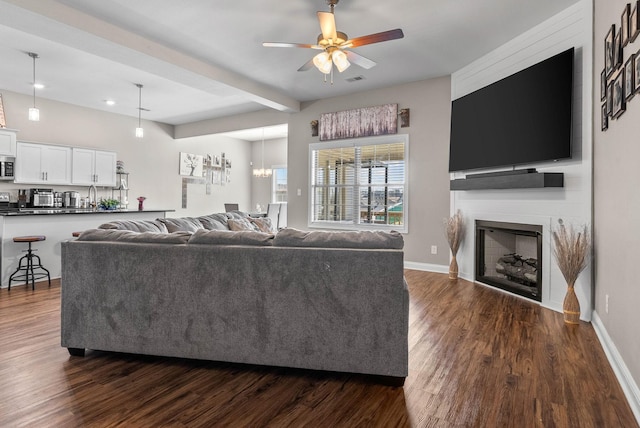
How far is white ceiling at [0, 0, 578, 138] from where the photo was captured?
3.48 meters

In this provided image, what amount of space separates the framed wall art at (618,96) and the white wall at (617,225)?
44mm

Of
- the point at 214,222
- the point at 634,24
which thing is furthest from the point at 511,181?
the point at 214,222

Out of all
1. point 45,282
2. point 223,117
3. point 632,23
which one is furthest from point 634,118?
point 223,117

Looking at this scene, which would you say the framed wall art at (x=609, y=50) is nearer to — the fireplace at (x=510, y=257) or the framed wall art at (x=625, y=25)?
the framed wall art at (x=625, y=25)

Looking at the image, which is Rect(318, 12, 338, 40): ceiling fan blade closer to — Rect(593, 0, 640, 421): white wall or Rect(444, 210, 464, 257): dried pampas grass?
Rect(593, 0, 640, 421): white wall

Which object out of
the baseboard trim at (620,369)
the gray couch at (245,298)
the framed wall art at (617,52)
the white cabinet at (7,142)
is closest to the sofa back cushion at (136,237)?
the gray couch at (245,298)

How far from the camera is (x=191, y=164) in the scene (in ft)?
30.3

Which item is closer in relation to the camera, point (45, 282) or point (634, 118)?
point (634, 118)

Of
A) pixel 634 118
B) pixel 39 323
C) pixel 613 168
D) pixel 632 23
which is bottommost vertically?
pixel 39 323

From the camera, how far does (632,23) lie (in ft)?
6.74

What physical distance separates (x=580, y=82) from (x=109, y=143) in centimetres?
818

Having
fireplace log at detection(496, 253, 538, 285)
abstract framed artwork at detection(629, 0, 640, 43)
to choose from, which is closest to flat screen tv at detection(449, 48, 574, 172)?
fireplace log at detection(496, 253, 538, 285)

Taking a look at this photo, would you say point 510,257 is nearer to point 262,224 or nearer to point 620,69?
point 620,69

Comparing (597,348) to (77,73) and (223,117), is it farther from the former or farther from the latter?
(223,117)
